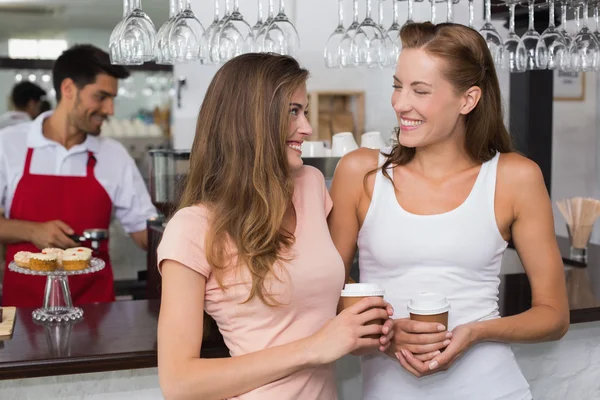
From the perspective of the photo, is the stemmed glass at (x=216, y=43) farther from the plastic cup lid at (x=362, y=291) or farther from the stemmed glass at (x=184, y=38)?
the plastic cup lid at (x=362, y=291)

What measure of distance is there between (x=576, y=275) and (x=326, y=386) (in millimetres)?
1497

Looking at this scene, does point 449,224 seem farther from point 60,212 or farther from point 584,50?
point 60,212

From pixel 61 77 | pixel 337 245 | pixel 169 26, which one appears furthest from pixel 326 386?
pixel 61 77

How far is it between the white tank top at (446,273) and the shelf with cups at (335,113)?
8.27 feet

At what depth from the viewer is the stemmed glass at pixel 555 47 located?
10.0ft

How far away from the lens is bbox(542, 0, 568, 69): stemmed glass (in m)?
3.06

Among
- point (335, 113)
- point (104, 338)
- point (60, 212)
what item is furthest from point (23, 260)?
point (335, 113)

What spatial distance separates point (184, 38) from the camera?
247cm

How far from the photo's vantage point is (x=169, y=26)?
2492 mm

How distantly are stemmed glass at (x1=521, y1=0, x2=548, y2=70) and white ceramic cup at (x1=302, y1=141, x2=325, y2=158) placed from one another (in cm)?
86

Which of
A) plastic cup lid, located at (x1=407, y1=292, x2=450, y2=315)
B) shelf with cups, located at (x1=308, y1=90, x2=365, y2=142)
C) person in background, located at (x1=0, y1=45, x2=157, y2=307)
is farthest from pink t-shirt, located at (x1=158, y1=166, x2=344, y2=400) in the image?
shelf with cups, located at (x1=308, y1=90, x2=365, y2=142)

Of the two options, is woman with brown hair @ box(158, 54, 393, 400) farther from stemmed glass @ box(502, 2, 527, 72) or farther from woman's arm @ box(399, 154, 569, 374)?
stemmed glass @ box(502, 2, 527, 72)

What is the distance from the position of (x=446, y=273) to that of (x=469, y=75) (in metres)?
0.48

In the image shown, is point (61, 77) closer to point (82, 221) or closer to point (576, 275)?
point (82, 221)
